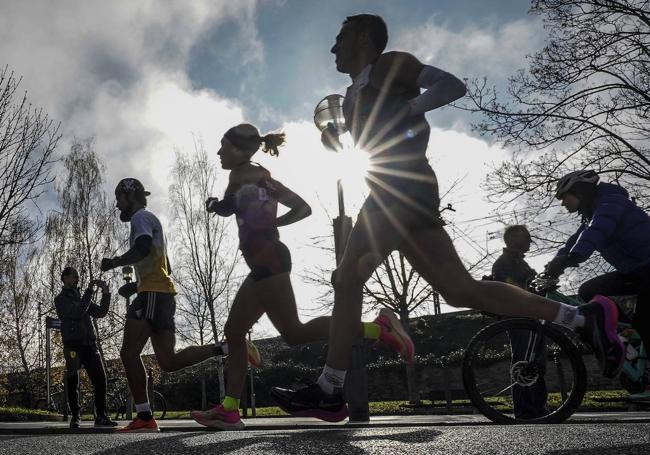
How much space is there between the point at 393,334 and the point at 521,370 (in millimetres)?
1093

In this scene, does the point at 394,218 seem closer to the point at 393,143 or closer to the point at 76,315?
the point at 393,143

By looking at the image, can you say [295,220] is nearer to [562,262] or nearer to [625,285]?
[562,262]

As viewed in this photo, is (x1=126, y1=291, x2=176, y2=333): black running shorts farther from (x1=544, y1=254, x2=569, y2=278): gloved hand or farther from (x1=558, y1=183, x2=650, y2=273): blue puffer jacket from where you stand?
(x1=558, y1=183, x2=650, y2=273): blue puffer jacket

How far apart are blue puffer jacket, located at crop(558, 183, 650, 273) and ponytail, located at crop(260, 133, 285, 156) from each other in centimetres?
209

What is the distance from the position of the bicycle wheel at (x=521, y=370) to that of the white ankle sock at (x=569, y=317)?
26.5 inches

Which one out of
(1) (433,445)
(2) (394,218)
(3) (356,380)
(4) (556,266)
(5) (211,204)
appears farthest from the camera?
(3) (356,380)

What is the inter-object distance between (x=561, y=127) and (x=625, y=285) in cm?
1004

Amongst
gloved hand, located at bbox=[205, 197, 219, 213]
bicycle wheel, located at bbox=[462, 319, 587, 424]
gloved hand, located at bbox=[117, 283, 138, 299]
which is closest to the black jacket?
gloved hand, located at bbox=[117, 283, 138, 299]

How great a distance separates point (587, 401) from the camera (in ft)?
41.9

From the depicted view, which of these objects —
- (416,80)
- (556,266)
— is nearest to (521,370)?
(556,266)

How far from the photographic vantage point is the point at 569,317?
3240 mm

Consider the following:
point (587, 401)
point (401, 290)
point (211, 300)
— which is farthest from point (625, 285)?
point (211, 300)

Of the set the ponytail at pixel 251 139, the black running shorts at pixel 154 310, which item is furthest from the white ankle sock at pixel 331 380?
the black running shorts at pixel 154 310

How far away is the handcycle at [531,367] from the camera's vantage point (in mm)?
3954
